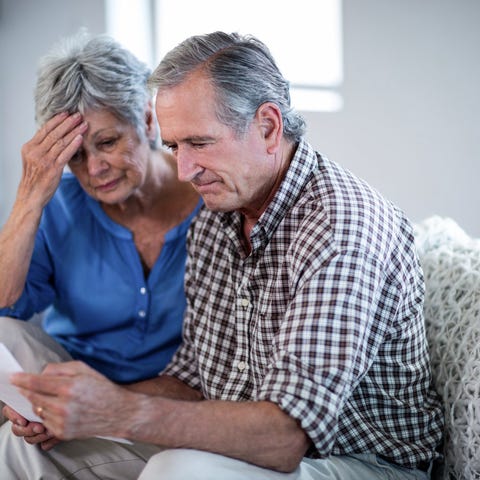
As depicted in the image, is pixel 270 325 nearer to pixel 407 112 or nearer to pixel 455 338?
pixel 455 338

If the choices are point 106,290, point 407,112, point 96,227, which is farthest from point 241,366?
point 407,112

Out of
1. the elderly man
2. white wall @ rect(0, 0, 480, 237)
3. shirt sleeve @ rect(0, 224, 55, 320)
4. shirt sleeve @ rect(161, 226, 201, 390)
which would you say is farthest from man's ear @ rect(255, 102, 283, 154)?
white wall @ rect(0, 0, 480, 237)

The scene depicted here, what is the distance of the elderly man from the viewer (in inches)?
44.3

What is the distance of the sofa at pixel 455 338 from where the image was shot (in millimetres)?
1357

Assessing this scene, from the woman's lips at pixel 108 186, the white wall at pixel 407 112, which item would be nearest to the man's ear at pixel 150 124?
Answer: the woman's lips at pixel 108 186

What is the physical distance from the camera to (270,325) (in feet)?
4.47

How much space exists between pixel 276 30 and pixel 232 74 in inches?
56.0

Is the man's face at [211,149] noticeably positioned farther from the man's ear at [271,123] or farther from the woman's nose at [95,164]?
the woman's nose at [95,164]

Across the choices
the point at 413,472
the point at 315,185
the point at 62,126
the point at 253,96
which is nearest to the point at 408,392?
the point at 413,472

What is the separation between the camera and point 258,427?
44.1 inches

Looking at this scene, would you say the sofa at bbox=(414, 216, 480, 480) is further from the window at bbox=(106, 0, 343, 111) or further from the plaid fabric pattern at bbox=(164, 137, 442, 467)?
the window at bbox=(106, 0, 343, 111)

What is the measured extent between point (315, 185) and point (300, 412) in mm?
427

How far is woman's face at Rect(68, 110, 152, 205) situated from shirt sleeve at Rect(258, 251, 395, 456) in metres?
0.67

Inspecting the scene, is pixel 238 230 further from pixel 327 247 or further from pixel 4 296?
pixel 4 296
